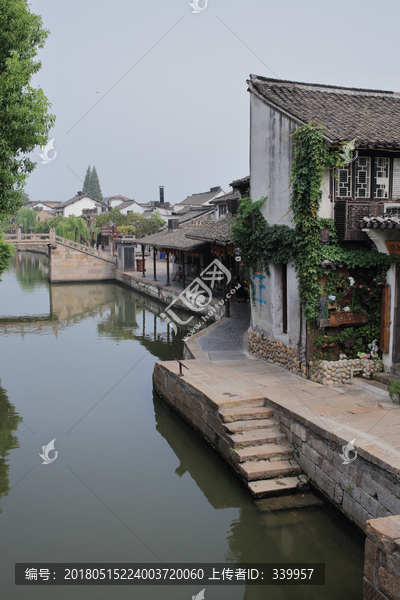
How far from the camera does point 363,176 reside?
8992mm

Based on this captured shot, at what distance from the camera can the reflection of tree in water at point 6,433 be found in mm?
7676

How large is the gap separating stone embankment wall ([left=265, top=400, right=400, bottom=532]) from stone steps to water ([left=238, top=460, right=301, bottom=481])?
15 centimetres

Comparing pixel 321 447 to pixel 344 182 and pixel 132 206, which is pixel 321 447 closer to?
pixel 344 182

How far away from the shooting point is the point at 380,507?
544 cm

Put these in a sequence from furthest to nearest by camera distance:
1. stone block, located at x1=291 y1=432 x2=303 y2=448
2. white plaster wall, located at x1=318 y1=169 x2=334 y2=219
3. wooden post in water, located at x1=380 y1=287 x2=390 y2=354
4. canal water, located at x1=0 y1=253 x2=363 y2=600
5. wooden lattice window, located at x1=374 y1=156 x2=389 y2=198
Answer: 1. wooden lattice window, located at x1=374 y1=156 x2=389 y2=198
2. white plaster wall, located at x1=318 y1=169 x2=334 y2=219
3. wooden post in water, located at x1=380 y1=287 x2=390 y2=354
4. stone block, located at x1=291 y1=432 x2=303 y2=448
5. canal water, located at x1=0 y1=253 x2=363 y2=600

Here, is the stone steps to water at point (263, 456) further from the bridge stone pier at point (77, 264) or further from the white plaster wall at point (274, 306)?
the bridge stone pier at point (77, 264)

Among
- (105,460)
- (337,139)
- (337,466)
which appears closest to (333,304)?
(337,139)

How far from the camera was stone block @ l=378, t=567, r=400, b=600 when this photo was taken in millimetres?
4215

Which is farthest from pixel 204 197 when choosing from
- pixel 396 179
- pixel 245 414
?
pixel 245 414

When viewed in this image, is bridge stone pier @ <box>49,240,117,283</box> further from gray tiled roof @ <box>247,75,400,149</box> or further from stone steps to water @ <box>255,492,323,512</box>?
stone steps to water @ <box>255,492,323,512</box>

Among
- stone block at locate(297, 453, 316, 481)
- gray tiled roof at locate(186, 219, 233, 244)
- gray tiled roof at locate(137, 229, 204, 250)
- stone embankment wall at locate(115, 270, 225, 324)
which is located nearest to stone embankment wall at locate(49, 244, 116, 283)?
stone embankment wall at locate(115, 270, 225, 324)

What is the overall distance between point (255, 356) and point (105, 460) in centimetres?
455

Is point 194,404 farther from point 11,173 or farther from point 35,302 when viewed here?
point 35,302

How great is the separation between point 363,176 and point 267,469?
5537 mm
